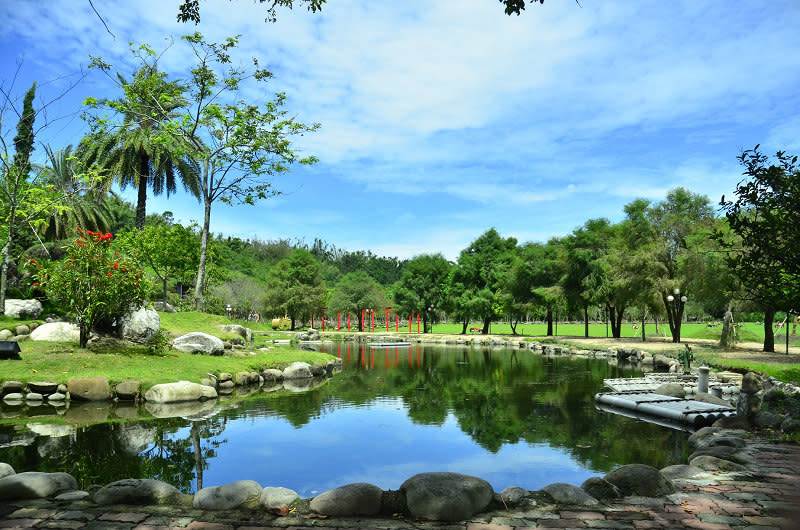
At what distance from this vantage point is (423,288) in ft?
186

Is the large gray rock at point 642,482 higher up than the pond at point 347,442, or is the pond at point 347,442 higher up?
the large gray rock at point 642,482

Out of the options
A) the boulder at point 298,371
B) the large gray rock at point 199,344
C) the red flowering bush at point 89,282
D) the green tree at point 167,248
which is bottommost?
the boulder at point 298,371

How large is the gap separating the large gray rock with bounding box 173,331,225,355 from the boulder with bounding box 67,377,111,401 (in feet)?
15.6

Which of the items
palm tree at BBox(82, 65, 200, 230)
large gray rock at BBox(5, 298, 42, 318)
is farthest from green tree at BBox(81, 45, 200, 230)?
large gray rock at BBox(5, 298, 42, 318)

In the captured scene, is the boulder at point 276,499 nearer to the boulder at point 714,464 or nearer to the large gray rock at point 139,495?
the large gray rock at point 139,495

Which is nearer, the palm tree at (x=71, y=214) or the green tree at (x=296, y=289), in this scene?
the palm tree at (x=71, y=214)

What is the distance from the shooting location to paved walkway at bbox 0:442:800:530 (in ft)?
13.8

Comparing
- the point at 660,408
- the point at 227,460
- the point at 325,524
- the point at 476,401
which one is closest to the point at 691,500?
the point at 325,524

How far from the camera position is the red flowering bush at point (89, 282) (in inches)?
533

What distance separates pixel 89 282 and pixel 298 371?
22.6 feet

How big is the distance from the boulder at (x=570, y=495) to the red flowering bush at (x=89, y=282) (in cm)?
1285

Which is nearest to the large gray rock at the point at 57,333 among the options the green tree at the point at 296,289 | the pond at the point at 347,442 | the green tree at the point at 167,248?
the pond at the point at 347,442

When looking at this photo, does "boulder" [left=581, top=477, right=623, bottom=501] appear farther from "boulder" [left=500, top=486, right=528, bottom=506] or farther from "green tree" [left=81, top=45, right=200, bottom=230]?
"green tree" [left=81, top=45, right=200, bottom=230]

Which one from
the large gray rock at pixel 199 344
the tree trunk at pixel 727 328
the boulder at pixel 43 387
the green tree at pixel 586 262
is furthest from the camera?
the green tree at pixel 586 262
